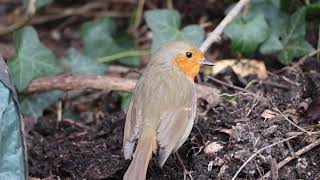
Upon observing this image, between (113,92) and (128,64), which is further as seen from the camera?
(128,64)

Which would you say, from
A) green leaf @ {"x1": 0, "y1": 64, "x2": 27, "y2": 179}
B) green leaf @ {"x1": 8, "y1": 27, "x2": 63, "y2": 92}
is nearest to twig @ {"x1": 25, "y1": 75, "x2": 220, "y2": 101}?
green leaf @ {"x1": 8, "y1": 27, "x2": 63, "y2": 92}

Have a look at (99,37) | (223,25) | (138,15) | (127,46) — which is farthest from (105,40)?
(223,25)

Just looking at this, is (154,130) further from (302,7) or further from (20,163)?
(302,7)

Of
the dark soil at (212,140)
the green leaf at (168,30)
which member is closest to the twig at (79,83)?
the dark soil at (212,140)

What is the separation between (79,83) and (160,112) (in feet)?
3.61

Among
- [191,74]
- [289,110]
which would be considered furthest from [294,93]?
[191,74]

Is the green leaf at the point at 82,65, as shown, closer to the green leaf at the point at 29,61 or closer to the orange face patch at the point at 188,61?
the green leaf at the point at 29,61

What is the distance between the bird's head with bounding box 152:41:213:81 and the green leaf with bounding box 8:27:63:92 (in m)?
0.92

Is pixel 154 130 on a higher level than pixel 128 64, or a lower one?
higher

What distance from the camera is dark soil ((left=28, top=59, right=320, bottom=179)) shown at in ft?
10.2

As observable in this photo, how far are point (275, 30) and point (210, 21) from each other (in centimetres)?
83

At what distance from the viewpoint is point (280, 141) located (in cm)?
312

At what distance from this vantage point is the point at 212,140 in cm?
334

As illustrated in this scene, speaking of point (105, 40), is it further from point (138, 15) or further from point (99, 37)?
point (138, 15)
